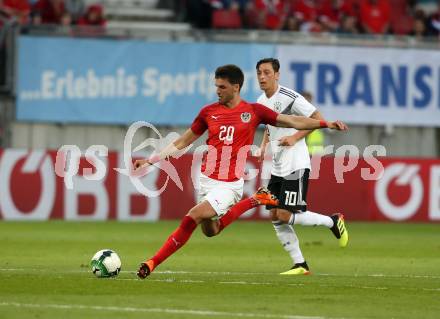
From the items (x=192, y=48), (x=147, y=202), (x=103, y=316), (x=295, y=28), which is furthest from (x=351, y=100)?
(x=103, y=316)

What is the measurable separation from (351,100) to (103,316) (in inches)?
685

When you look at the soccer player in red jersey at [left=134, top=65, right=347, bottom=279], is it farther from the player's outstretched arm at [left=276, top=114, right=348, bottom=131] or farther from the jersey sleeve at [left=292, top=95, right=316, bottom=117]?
the jersey sleeve at [left=292, top=95, right=316, bottom=117]

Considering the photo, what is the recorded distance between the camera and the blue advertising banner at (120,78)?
951 inches

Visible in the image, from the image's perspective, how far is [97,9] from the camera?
2530cm

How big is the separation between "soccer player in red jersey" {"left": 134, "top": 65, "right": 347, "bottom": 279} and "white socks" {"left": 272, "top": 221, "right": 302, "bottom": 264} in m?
1.12

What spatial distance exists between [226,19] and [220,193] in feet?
48.4

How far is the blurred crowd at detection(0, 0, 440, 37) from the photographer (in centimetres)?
2522

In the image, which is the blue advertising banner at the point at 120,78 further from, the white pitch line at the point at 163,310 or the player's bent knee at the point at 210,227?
the white pitch line at the point at 163,310

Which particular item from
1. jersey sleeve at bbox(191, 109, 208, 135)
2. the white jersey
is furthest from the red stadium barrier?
jersey sleeve at bbox(191, 109, 208, 135)

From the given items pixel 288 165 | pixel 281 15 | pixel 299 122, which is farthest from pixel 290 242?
pixel 281 15

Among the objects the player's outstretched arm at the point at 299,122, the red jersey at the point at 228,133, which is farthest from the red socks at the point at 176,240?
the player's outstretched arm at the point at 299,122

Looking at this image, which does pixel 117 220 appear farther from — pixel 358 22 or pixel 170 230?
pixel 358 22

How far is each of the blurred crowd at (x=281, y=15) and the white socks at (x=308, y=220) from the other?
11775 mm

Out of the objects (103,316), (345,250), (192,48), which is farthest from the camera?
(192,48)
